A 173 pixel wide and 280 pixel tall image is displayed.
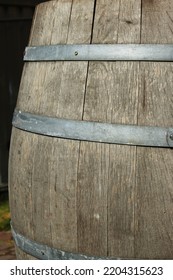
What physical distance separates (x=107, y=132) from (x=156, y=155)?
0.65 feet

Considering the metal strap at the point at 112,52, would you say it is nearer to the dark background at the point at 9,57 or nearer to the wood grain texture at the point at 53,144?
the wood grain texture at the point at 53,144

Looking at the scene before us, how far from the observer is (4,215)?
182 inches

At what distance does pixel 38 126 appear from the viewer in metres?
2.10

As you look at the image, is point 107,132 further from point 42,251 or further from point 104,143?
point 42,251

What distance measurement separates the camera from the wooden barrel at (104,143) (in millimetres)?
1889

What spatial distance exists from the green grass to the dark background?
14 centimetres

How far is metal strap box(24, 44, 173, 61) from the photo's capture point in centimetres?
189

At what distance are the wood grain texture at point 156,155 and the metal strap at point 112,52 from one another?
27mm

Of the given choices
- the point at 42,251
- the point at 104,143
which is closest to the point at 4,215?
the point at 42,251

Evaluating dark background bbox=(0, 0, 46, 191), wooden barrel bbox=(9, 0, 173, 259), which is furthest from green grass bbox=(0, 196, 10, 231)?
wooden barrel bbox=(9, 0, 173, 259)

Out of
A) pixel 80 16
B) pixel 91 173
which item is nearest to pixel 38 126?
pixel 91 173

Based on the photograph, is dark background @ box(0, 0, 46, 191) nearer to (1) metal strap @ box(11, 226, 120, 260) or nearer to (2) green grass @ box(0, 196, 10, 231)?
(2) green grass @ box(0, 196, 10, 231)

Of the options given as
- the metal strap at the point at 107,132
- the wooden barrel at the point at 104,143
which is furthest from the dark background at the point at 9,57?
the metal strap at the point at 107,132
